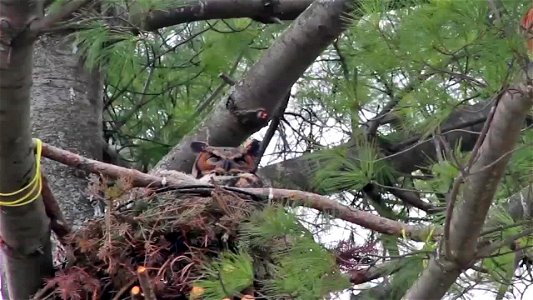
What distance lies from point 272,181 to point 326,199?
0.85m

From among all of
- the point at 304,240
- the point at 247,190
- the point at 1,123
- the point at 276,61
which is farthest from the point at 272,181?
the point at 1,123

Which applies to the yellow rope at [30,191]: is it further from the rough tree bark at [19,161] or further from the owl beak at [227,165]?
the owl beak at [227,165]

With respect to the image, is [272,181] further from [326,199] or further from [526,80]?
[526,80]

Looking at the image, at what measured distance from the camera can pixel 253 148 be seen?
12.5 ft

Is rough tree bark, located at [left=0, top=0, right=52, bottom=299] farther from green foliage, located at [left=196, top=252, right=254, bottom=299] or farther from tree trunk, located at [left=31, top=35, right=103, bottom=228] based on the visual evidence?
tree trunk, located at [left=31, top=35, right=103, bottom=228]

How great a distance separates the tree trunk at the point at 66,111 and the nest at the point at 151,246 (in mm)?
587

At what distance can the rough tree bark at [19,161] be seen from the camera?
6.61ft

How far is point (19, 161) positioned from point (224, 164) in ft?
4.42

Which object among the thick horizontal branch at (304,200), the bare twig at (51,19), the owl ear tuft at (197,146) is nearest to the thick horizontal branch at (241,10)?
the owl ear tuft at (197,146)

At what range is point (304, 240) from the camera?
2.45 metres

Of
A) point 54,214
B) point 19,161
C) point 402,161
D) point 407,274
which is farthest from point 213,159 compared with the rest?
point 19,161

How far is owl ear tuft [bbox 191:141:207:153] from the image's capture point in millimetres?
3619

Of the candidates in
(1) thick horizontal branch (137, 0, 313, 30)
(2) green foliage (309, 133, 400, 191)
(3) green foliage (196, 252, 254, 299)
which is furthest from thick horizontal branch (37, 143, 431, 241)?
(1) thick horizontal branch (137, 0, 313, 30)

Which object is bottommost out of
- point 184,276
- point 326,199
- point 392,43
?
point 184,276
